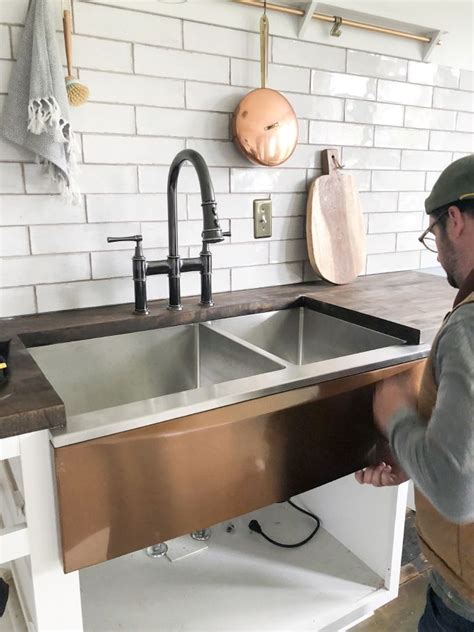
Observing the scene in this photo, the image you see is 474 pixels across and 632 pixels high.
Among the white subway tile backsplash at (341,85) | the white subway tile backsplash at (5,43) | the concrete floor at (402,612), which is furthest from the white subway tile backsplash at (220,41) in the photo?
the concrete floor at (402,612)

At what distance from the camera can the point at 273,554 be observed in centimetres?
153

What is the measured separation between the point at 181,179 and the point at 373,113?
78 centimetres

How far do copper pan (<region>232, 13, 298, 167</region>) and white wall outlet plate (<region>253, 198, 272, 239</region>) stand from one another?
0.13m

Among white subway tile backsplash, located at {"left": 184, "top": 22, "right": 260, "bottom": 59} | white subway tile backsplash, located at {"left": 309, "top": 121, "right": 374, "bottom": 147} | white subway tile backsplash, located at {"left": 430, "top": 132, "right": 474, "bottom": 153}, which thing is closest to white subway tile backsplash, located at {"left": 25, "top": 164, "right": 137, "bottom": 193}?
white subway tile backsplash, located at {"left": 184, "top": 22, "right": 260, "bottom": 59}

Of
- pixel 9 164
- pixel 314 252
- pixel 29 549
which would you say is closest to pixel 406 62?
pixel 314 252

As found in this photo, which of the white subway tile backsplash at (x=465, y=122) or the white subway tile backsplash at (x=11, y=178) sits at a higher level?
the white subway tile backsplash at (x=465, y=122)

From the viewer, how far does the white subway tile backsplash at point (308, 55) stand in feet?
5.08

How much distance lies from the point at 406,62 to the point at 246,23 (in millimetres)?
671

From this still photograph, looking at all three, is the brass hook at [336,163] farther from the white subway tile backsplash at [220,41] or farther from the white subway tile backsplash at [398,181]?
the white subway tile backsplash at [220,41]

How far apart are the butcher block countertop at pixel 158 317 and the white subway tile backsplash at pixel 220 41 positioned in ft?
2.29

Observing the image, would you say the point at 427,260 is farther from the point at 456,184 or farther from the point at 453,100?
the point at 456,184

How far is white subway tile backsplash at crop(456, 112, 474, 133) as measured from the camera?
2.01 metres

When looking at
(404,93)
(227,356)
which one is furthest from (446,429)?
(404,93)

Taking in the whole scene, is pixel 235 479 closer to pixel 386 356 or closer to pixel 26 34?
pixel 386 356
